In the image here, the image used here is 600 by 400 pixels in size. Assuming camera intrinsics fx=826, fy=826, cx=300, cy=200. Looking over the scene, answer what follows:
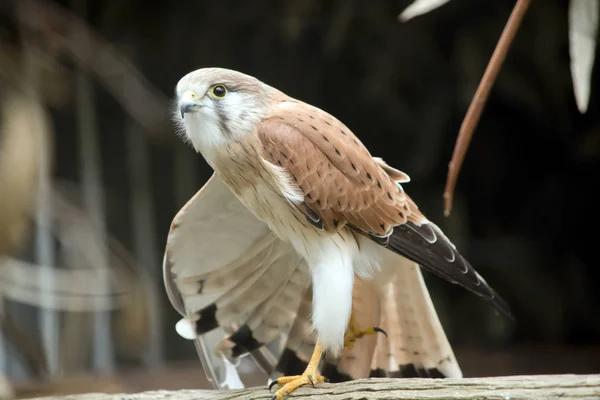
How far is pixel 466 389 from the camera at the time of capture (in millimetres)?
1806

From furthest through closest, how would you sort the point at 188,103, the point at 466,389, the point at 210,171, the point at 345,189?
the point at 210,171, the point at 345,189, the point at 188,103, the point at 466,389

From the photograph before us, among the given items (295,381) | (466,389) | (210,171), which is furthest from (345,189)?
(210,171)

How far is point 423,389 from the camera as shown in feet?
6.06

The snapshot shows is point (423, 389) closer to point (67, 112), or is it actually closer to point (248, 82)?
point (248, 82)

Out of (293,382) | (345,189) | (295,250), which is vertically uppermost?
(345,189)

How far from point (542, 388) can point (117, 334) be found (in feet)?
11.7

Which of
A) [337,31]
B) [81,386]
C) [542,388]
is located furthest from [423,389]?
[337,31]

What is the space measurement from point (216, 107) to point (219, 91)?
54 mm

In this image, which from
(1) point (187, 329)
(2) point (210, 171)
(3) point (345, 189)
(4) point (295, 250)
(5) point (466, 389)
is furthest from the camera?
(2) point (210, 171)

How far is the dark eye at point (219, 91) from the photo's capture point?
6.88 feet

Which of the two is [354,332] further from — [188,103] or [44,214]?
[44,214]

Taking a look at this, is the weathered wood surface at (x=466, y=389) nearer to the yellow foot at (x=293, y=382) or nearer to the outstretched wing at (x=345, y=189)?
the yellow foot at (x=293, y=382)

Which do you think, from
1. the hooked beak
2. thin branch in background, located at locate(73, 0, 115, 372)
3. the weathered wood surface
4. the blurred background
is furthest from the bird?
thin branch in background, located at locate(73, 0, 115, 372)

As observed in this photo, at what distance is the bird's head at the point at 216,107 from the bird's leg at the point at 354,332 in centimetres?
70
